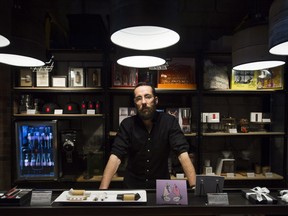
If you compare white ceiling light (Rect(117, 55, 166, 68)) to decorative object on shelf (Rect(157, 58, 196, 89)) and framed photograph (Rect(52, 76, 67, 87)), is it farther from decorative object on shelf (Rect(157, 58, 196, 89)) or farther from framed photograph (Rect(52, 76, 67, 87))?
framed photograph (Rect(52, 76, 67, 87))

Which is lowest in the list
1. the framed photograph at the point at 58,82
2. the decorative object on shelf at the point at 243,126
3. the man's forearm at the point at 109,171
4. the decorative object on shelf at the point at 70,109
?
the man's forearm at the point at 109,171

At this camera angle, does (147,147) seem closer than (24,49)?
No

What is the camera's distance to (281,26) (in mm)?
955

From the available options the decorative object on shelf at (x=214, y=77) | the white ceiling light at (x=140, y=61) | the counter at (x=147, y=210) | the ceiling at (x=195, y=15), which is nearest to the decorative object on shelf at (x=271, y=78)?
the decorative object on shelf at (x=214, y=77)

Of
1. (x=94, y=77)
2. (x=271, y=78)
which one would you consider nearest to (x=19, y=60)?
(x=94, y=77)

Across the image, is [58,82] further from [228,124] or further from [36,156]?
[228,124]

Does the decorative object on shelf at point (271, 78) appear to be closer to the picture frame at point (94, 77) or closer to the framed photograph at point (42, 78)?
the picture frame at point (94, 77)

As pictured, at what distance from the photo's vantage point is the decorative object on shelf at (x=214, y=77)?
2.81 m

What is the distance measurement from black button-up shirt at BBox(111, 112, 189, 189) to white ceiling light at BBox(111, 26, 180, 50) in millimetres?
1031

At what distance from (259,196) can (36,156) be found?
2334 mm

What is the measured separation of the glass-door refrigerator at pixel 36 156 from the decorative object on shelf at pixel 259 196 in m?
2.07

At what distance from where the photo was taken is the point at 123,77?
279cm

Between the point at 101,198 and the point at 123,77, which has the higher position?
the point at 123,77

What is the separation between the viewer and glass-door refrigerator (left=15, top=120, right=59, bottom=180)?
2.70 m
